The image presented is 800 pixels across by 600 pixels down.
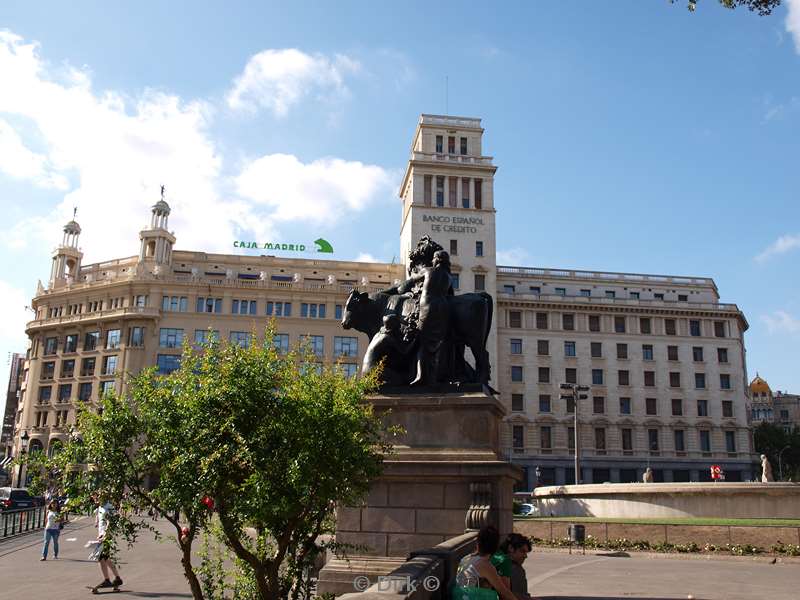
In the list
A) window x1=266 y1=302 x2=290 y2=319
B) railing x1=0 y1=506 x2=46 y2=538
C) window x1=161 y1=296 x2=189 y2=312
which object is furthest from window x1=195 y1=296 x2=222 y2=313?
railing x1=0 y1=506 x2=46 y2=538

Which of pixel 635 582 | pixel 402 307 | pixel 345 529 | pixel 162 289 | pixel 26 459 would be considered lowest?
pixel 635 582

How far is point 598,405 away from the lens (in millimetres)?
75000

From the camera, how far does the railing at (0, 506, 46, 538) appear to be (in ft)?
85.4

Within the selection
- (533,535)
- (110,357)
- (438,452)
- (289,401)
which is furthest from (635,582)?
(110,357)

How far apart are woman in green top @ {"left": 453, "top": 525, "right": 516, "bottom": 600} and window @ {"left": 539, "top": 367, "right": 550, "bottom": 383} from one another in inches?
2786

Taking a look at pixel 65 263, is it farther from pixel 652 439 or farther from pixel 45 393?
pixel 652 439

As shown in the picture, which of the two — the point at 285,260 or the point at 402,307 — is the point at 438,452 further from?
the point at 285,260

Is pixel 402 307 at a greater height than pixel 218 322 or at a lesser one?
lesser

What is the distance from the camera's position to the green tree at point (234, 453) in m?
8.15

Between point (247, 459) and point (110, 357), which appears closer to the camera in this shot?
point (247, 459)

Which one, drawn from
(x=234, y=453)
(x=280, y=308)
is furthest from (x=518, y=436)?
(x=234, y=453)

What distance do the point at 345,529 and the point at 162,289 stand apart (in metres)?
69.1

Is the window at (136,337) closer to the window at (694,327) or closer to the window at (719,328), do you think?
the window at (694,327)

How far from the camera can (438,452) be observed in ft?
37.4
